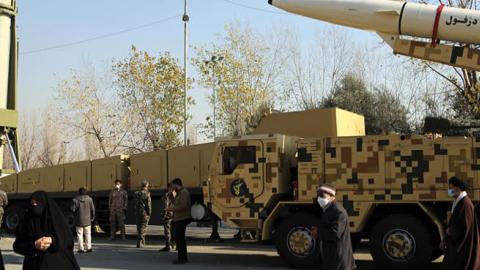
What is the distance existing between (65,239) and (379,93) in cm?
2693

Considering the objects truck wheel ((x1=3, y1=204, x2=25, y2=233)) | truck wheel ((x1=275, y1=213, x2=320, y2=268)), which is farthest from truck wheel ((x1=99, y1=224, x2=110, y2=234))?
truck wheel ((x1=275, y1=213, x2=320, y2=268))

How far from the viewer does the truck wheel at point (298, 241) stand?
33.3 ft

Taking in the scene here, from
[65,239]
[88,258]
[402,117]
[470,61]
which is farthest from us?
[402,117]

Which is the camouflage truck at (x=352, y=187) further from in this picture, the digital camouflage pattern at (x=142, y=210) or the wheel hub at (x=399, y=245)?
the digital camouflage pattern at (x=142, y=210)

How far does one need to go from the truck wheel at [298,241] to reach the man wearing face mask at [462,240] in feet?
11.9

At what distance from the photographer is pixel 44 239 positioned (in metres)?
5.18

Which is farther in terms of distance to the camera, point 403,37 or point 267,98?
point 267,98

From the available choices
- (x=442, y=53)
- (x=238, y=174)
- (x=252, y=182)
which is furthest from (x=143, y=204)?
(x=442, y=53)

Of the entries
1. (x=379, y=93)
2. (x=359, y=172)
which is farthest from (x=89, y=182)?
(x=379, y=93)

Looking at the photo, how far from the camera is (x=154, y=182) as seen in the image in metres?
16.0

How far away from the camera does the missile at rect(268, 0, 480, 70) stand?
33.9 feet

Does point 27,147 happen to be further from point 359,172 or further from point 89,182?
point 359,172

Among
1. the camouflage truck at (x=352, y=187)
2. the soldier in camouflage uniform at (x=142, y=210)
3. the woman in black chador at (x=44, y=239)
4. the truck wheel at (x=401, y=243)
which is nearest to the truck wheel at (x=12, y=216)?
the soldier in camouflage uniform at (x=142, y=210)

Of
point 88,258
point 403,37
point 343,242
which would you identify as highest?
point 403,37
